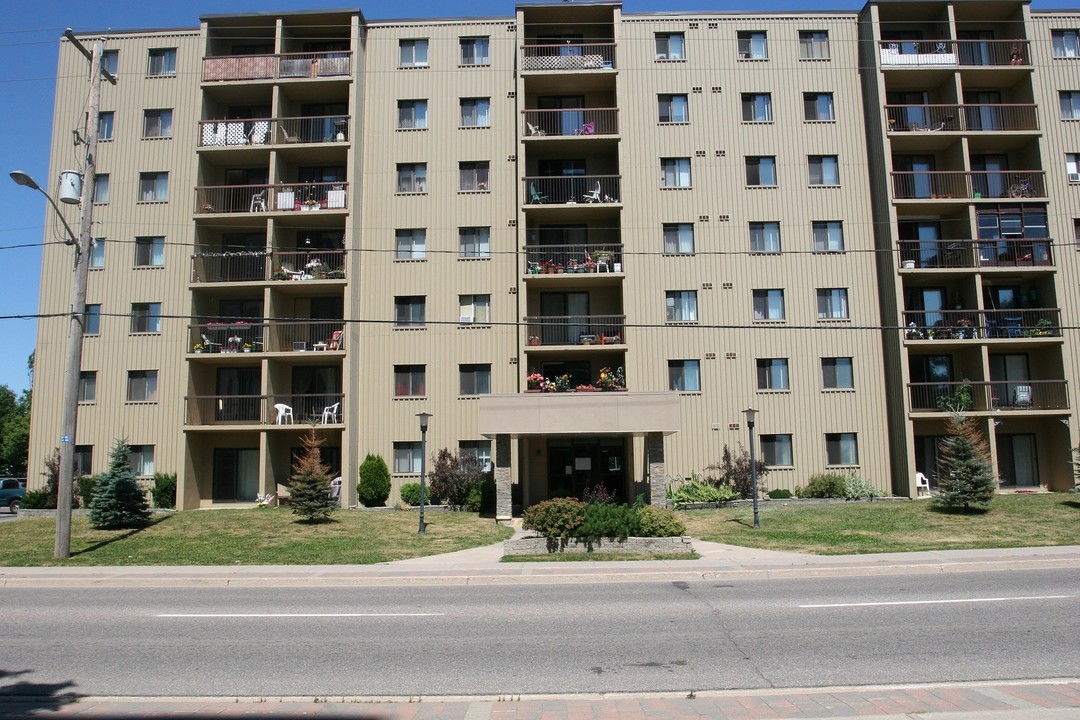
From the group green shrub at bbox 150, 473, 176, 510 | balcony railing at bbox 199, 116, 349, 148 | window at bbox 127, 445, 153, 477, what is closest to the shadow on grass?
green shrub at bbox 150, 473, 176, 510

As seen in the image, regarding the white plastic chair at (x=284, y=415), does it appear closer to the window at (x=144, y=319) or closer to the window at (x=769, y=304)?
the window at (x=144, y=319)

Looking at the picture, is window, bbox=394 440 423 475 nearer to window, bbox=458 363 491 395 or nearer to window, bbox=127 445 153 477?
window, bbox=458 363 491 395

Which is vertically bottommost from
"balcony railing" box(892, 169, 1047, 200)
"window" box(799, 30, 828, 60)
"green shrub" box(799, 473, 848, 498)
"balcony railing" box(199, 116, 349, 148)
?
"green shrub" box(799, 473, 848, 498)

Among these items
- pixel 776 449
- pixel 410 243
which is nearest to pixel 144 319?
pixel 410 243

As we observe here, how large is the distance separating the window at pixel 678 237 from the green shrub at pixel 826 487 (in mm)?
10416

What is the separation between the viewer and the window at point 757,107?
32.0 m

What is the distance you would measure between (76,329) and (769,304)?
2425cm

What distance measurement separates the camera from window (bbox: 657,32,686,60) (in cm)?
3238

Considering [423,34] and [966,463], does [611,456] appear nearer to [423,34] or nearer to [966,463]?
[966,463]

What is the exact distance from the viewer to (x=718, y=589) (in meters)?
13.3

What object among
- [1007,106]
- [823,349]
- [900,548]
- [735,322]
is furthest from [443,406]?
[1007,106]

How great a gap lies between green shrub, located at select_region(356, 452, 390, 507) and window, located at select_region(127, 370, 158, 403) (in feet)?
31.7

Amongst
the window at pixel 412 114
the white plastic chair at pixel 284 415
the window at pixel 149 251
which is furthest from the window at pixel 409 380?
the window at pixel 149 251

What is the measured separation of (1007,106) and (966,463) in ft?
56.3
